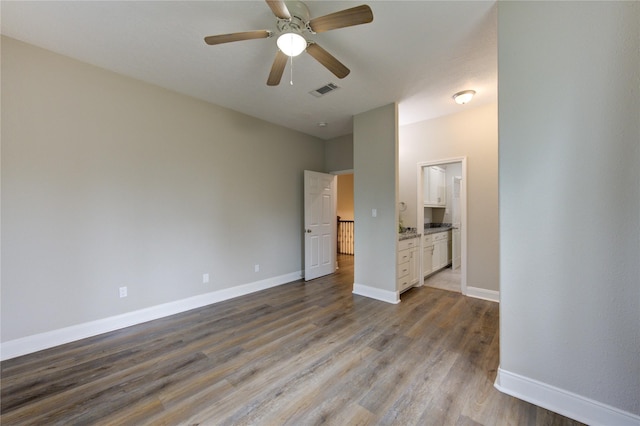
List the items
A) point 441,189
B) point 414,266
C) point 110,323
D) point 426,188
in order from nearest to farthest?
point 110,323
point 414,266
point 426,188
point 441,189

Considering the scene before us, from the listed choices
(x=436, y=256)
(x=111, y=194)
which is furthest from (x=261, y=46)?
(x=436, y=256)

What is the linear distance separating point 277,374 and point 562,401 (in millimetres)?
1940

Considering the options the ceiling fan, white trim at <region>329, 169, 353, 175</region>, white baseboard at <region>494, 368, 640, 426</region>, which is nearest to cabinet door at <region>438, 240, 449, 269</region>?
white trim at <region>329, 169, 353, 175</region>

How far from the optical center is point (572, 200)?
1534 millimetres

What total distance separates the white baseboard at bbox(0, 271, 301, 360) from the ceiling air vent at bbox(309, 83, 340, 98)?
120 inches

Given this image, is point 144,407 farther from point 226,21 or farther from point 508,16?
point 508,16

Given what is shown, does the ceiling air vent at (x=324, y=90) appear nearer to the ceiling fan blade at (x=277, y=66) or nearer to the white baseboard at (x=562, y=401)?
the ceiling fan blade at (x=277, y=66)

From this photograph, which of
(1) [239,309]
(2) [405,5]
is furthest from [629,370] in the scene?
(1) [239,309]

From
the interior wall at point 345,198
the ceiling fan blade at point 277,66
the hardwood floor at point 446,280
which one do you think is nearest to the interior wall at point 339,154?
the hardwood floor at point 446,280

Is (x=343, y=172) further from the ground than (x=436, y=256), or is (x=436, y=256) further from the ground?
(x=343, y=172)

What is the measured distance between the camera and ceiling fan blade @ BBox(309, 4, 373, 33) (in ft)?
4.91

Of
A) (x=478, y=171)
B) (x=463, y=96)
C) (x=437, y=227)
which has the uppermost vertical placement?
(x=463, y=96)

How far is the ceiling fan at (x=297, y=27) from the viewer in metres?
1.55

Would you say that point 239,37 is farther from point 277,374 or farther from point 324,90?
point 277,374
